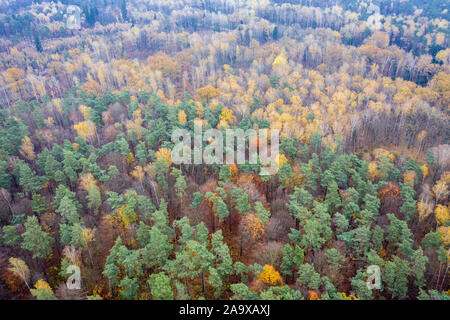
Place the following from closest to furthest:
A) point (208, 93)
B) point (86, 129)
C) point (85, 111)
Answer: point (86, 129)
point (85, 111)
point (208, 93)

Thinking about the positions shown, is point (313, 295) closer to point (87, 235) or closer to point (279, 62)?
point (87, 235)

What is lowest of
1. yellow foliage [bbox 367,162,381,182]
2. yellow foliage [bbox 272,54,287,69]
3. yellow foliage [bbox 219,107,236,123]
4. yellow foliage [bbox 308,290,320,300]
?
yellow foliage [bbox 367,162,381,182]

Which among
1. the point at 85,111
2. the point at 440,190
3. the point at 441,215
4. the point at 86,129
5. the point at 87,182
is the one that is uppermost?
the point at 85,111

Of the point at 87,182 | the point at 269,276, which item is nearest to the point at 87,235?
the point at 87,182

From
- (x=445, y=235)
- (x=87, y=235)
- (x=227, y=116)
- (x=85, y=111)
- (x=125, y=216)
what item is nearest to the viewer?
(x=87, y=235)

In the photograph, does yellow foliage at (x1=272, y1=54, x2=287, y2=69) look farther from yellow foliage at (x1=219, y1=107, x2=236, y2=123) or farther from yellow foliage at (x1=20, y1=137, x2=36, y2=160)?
yellow foliage at (x1=20, y1=137, x2=36, y2=160)

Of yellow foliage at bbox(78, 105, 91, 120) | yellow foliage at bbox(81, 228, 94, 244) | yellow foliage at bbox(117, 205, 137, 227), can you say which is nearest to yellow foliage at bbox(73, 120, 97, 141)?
yellow foliage at bbox(78, 105, 91, 120)

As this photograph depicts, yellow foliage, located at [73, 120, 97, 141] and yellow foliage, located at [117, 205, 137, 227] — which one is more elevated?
yellow foliage, located at [73, 120, 97, 141]

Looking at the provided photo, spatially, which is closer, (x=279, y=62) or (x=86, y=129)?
(x=86, y=129)

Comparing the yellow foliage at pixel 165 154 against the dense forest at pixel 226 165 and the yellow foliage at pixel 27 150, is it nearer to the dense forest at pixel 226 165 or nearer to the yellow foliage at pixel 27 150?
the dense forest at pixel 226 165

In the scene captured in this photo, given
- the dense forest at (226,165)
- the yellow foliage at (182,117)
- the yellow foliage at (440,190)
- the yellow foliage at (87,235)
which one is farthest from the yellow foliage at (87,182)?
the yellow foliage at (440,190)
